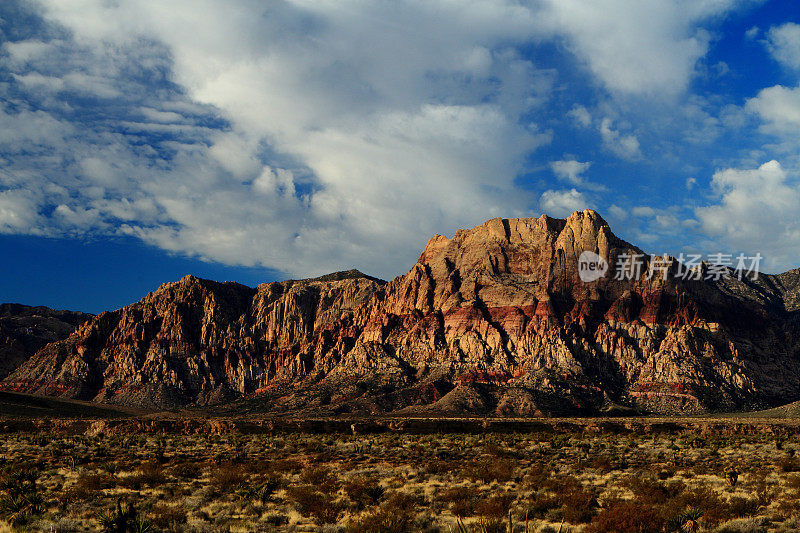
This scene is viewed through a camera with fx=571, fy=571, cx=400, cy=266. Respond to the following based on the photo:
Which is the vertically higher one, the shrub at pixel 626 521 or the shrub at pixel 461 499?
the shrub at pixel 626 521

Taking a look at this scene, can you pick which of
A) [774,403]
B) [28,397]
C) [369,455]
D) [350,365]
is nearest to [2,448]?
[369,455]

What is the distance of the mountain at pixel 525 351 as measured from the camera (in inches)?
5615

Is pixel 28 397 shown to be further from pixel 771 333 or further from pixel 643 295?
pixel 771 333

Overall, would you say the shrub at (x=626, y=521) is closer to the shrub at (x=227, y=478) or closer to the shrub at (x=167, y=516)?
the shrub at (x=167, y=516)

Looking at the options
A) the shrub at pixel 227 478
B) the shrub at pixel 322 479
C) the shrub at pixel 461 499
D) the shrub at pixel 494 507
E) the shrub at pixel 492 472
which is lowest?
the shrub at pixel 227 478

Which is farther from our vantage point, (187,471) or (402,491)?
(187,471)

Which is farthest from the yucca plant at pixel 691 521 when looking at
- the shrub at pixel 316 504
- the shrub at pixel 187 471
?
the shrub at pixel 187 471

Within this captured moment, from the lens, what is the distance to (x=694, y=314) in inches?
6678

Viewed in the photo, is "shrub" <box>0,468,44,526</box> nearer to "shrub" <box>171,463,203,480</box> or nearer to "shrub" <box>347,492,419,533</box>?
"shrub" <box>171,463,203,480</box>

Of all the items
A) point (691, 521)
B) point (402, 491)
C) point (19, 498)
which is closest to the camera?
point (691, 521)

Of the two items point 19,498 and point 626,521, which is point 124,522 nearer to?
point 19,498

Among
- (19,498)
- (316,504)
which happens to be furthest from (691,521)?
(19,498)

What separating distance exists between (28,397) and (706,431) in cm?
13279

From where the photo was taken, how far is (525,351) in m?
160
